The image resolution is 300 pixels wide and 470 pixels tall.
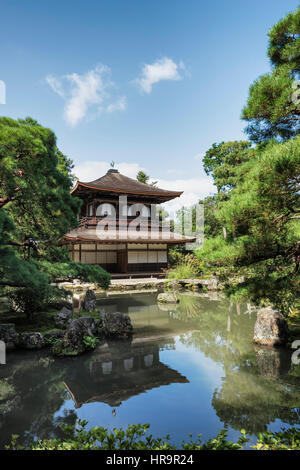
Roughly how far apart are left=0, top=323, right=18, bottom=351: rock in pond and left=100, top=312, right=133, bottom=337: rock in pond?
2.04 metres

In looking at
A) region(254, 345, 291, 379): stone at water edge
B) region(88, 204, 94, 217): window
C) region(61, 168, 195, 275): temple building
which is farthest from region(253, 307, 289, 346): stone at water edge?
region(88, 204, 94, 217): window

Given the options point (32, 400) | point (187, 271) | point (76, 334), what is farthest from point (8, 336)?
point (187, 271)

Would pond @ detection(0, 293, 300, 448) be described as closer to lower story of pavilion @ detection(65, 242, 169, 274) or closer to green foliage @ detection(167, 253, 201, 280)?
green foliage @ detection(167, 253, 201, 280)

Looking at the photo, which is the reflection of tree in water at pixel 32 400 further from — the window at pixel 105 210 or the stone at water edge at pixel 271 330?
the window at pixel 105 210

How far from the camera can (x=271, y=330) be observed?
602cm

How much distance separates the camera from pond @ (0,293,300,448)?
10.8 feet

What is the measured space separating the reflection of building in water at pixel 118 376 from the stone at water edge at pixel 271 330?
2236 mm

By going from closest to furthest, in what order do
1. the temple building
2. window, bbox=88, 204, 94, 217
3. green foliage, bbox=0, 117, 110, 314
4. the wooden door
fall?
green foliage, bbox=0, 117, 110, 314
the temple building
the wooden door
window, bbox=88, 204, 94, 217

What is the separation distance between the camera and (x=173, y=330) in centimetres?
744

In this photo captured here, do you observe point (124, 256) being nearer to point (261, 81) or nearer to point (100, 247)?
point (100, 247)

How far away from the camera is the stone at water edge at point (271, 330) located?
19.5 ft

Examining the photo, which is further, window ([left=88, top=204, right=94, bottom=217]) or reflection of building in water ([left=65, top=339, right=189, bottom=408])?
window ([left=88, top=204, right=94, bottom=217])

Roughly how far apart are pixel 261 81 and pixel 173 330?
6.00 meters

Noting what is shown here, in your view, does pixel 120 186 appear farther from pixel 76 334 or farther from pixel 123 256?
pixel 76 334
